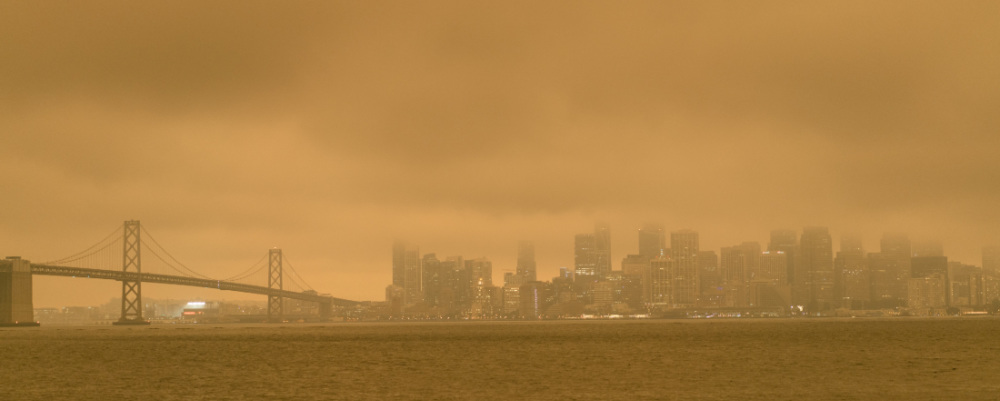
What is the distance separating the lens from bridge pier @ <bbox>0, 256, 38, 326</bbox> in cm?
10900

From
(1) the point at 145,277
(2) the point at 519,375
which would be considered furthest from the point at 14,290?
(2) the point at 519,375

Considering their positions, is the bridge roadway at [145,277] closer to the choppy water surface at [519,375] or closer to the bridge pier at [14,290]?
the bridge pier at [14,290]

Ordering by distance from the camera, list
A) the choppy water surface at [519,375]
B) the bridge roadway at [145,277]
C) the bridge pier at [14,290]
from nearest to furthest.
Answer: the choppy water surface at [519,375]
the bridge pier at [14,290]
the bridge roadway at [145,277]

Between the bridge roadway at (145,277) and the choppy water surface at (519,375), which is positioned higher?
the bridge roadway at (145,277)

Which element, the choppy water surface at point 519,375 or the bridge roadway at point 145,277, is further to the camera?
the bridge roadway at point 145,277

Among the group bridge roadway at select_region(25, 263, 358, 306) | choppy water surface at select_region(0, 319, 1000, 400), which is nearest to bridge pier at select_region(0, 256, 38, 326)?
bridge roadway at select_region(25, 263, 358, 306)

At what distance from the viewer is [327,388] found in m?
35.2

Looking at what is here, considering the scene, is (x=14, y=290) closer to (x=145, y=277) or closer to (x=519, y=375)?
(x=145, y=277)

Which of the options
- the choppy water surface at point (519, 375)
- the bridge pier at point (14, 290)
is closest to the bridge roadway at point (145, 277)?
the bridge pier at point (14, 290)

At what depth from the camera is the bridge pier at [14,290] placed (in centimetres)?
10900

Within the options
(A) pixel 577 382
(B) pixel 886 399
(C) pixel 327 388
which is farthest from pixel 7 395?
(B) pixel 886 399

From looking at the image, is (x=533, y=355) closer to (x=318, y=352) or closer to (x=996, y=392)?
(x=318, y=352)

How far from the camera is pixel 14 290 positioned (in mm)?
109562

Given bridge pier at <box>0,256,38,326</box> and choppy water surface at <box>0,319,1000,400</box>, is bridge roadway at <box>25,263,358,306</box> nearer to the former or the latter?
bridge pier at <box>0,256,38,326</box>
